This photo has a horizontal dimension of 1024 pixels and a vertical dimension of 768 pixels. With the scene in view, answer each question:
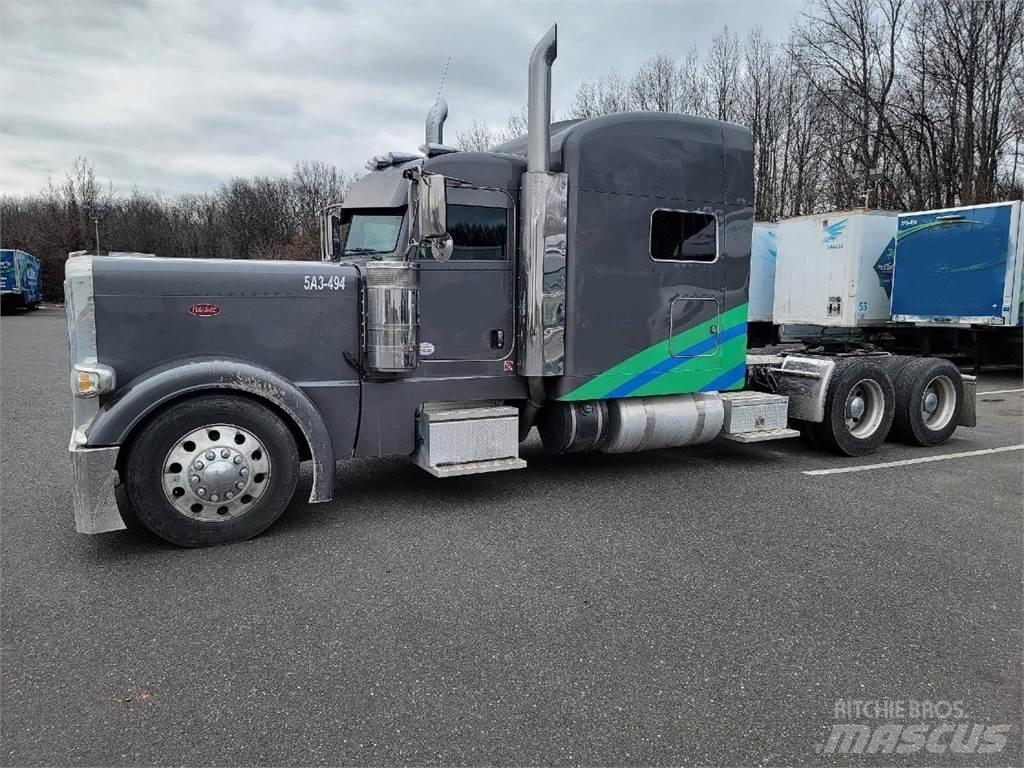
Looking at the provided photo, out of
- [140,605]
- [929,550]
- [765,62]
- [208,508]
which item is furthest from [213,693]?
[765,62]

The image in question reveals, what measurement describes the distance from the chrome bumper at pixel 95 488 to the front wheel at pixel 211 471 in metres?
0.11

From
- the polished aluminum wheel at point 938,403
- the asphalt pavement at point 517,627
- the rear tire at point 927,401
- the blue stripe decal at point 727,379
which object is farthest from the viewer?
the polished aluminum wheel at point 938,403

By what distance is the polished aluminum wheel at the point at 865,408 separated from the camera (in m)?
7.50

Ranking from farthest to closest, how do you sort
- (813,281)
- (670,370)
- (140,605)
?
(813,281) < (670,370) < (140,605)

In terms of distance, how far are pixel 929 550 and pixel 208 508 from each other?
4590 mm

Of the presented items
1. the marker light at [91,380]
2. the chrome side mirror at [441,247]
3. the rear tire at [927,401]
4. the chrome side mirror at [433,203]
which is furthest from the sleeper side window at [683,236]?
the marker light at [91,380]

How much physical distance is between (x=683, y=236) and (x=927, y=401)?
376 centimetres

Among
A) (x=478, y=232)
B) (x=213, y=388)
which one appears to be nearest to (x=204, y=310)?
(x=213, y=388)

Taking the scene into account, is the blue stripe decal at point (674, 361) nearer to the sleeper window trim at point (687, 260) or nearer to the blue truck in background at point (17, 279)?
the sleeper window trim at point (687, 260)

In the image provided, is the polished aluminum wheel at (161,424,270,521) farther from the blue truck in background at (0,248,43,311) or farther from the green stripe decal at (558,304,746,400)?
the blue truck in background at (0,248,43,311)

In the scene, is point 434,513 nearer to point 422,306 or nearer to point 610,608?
point 422,306

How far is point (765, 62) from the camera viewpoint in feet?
108

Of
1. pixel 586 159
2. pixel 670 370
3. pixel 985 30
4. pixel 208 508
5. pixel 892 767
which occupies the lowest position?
pixel 892 767

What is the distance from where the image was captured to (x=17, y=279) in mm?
35719
